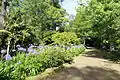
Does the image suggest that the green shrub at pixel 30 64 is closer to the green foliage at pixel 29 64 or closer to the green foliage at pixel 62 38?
the green foliage at pixel 29 64

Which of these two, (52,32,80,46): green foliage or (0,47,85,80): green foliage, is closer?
(0,47,85,80): green foliage

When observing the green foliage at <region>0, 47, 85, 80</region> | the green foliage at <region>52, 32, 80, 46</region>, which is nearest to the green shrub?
the green foliage at <region>0, 47, 85, 80</region>

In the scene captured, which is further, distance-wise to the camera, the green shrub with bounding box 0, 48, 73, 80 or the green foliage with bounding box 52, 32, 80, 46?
the green foliage with bounding box 52, 32, 80, 46

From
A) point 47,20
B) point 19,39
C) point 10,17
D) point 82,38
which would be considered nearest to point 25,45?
point 19,39

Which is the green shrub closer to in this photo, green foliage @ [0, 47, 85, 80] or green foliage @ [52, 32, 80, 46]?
green foliage @ [0, 47, 85, 80]

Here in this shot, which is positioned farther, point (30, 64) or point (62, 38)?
point (62, 38)

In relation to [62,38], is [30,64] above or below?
below

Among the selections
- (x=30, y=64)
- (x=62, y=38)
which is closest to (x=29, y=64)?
(x=30, y=64)

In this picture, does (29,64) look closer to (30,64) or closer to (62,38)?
(30,64)

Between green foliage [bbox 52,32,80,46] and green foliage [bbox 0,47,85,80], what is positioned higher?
green foliage [bbox 52,32,80,46]

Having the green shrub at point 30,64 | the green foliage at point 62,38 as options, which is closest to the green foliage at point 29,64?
the green shrub at point 30,64

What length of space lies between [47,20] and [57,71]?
20.0 m

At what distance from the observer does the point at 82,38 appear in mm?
38219

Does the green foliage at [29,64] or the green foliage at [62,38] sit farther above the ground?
the green foliage at [62,38]
